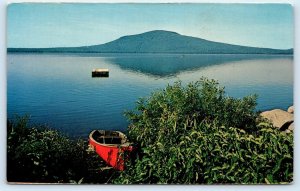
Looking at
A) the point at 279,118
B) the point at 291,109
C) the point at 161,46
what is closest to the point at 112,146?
the point at 161,46

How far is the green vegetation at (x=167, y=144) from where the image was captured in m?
4.61

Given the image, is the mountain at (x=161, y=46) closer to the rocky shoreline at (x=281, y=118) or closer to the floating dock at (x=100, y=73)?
the floating dock at (x=100, y=73)

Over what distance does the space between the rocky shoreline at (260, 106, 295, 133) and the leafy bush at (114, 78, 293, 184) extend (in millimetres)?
89

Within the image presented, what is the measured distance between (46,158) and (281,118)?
2.18m

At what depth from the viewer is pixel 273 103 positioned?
486 centimetres

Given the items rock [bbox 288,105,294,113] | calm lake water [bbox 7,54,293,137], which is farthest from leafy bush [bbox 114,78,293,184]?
rock [bbox 288,105,294,113]

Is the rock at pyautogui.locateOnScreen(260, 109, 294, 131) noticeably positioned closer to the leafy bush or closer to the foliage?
the leafy bush

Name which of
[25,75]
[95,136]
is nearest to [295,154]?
[95,136]

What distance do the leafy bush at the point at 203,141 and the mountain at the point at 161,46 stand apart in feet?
1.02

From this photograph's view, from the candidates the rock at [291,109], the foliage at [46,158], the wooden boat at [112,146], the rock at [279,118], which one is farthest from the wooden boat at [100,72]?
the rock at [291,109]

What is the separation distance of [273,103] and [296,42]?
59 centimetres

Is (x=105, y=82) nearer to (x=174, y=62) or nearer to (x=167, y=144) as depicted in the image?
(x=174, y=62)

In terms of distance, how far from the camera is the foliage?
4.84 m

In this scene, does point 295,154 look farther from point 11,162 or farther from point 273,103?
point 11,162
